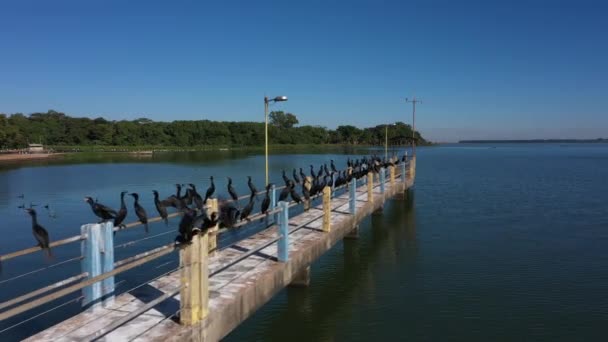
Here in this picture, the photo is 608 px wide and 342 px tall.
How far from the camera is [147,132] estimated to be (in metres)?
99.4

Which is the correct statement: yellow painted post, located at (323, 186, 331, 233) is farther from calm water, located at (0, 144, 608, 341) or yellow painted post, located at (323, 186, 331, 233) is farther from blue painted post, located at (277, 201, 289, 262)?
blue painted post, located at (277, 201, 289, 262)

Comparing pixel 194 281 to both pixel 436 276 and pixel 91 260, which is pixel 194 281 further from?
pixel 436 276

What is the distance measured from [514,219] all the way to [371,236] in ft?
22.6

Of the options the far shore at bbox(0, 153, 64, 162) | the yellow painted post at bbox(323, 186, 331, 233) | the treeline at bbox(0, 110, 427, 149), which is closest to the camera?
the yellow painted post at bbox(323, 186, 331, 233)

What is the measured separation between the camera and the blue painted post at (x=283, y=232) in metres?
7.65

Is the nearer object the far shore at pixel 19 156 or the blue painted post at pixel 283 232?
the blue painted post at pixel 283 232

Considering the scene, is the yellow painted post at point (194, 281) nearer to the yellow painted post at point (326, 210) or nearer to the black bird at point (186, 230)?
the black bird at point (186, 230)

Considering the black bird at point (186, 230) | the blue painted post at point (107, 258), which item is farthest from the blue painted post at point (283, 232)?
the blue painted post at point (107, 258)

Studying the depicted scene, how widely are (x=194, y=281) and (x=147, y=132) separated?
331 feet

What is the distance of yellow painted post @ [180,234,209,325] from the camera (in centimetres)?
486

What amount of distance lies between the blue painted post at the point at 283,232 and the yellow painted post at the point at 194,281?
2622mm

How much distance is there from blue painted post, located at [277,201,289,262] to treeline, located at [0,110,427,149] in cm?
7094

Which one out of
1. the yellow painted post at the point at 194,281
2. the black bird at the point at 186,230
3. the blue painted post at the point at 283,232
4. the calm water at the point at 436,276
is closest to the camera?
the yellow painted post at the point at 194,281

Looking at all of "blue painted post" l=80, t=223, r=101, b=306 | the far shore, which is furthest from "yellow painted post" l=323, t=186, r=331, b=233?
the far shore
